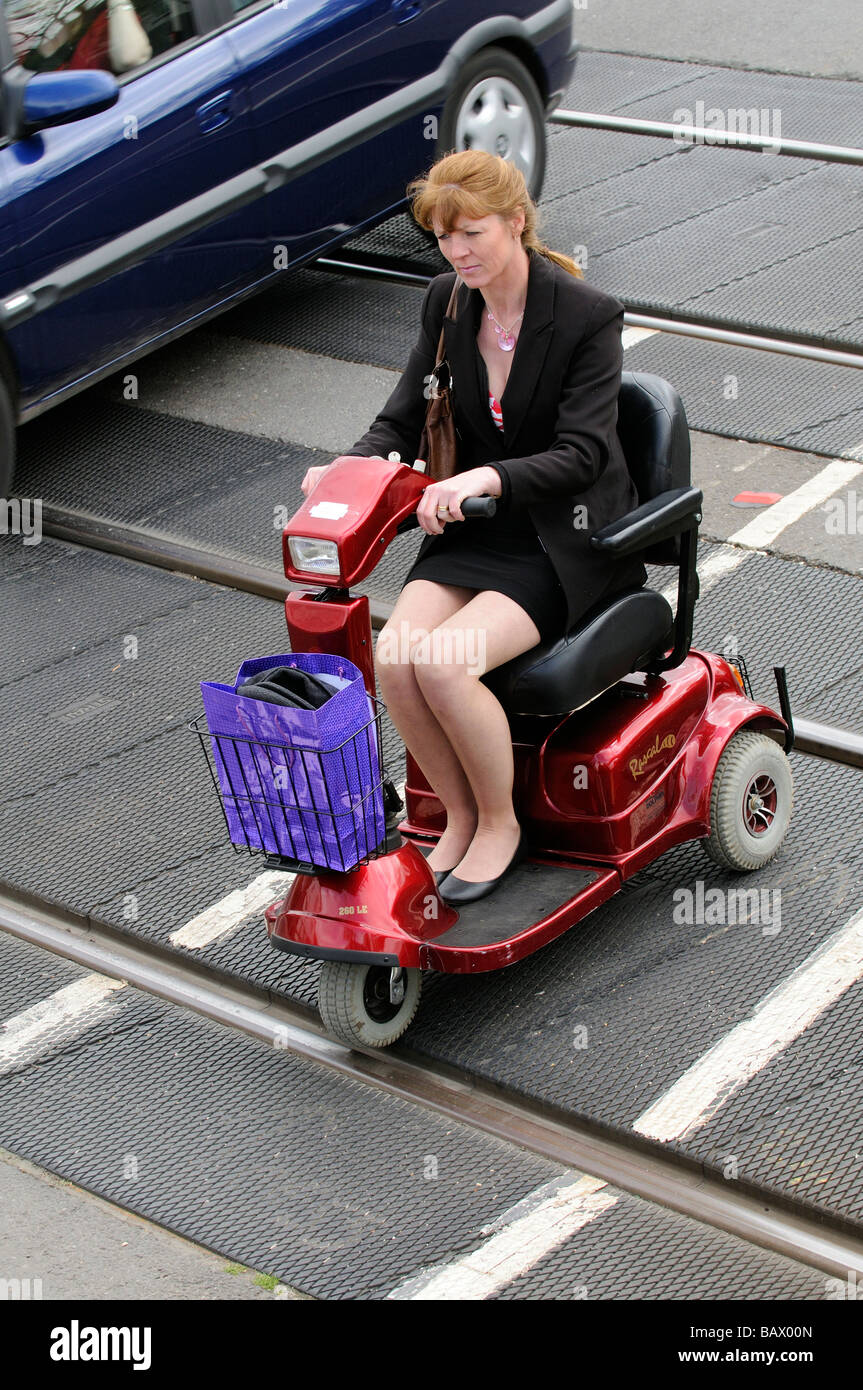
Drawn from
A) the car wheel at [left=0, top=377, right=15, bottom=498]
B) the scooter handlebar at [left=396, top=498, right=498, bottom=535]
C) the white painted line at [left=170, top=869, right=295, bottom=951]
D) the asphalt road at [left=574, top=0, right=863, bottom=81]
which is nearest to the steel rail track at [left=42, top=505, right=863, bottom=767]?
the car wheel at [left=0, top=377, right=15, bottom=498]

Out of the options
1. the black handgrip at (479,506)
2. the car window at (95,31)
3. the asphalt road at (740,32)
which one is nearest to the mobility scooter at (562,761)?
the black handgrip at (479,506)

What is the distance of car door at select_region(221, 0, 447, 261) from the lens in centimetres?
693

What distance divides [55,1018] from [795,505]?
3211 millimetres

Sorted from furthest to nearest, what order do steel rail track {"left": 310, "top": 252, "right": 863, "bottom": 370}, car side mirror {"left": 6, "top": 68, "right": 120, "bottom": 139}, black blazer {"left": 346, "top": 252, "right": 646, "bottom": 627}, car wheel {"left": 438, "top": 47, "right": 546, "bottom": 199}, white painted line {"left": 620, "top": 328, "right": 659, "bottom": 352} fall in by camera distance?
1. car wheel {"left": 438, "top": 47, "right": 546, "bottom": 199}
2. white painted line {"left": 620, "top": 328, "right": 659, "bottom": 352}
3. steel rail track {"left": 310, "top": 252, "right": 863, "bottom": 370}
4. car side mirror {"left": 6, "top": 68, "right": 120, "bottom": 139}
5. black blazer {"left": 346, "top": 252, "right": 646, "bottom": 627}

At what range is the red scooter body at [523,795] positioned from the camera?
12.0 ft

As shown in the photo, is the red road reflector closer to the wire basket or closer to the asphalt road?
the wire basket

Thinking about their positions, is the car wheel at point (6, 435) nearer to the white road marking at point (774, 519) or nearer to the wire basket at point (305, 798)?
the white road marking at point (774, 519)

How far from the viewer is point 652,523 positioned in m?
3.93

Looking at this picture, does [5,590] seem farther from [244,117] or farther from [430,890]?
[430,890]

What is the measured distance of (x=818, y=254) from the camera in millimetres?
7617

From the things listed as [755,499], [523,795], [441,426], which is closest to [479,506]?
[441,426]

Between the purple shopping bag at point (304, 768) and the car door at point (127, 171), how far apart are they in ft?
10.6

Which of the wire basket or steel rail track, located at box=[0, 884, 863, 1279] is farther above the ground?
the wire basket

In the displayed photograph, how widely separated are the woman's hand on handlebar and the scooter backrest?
1.77ft
